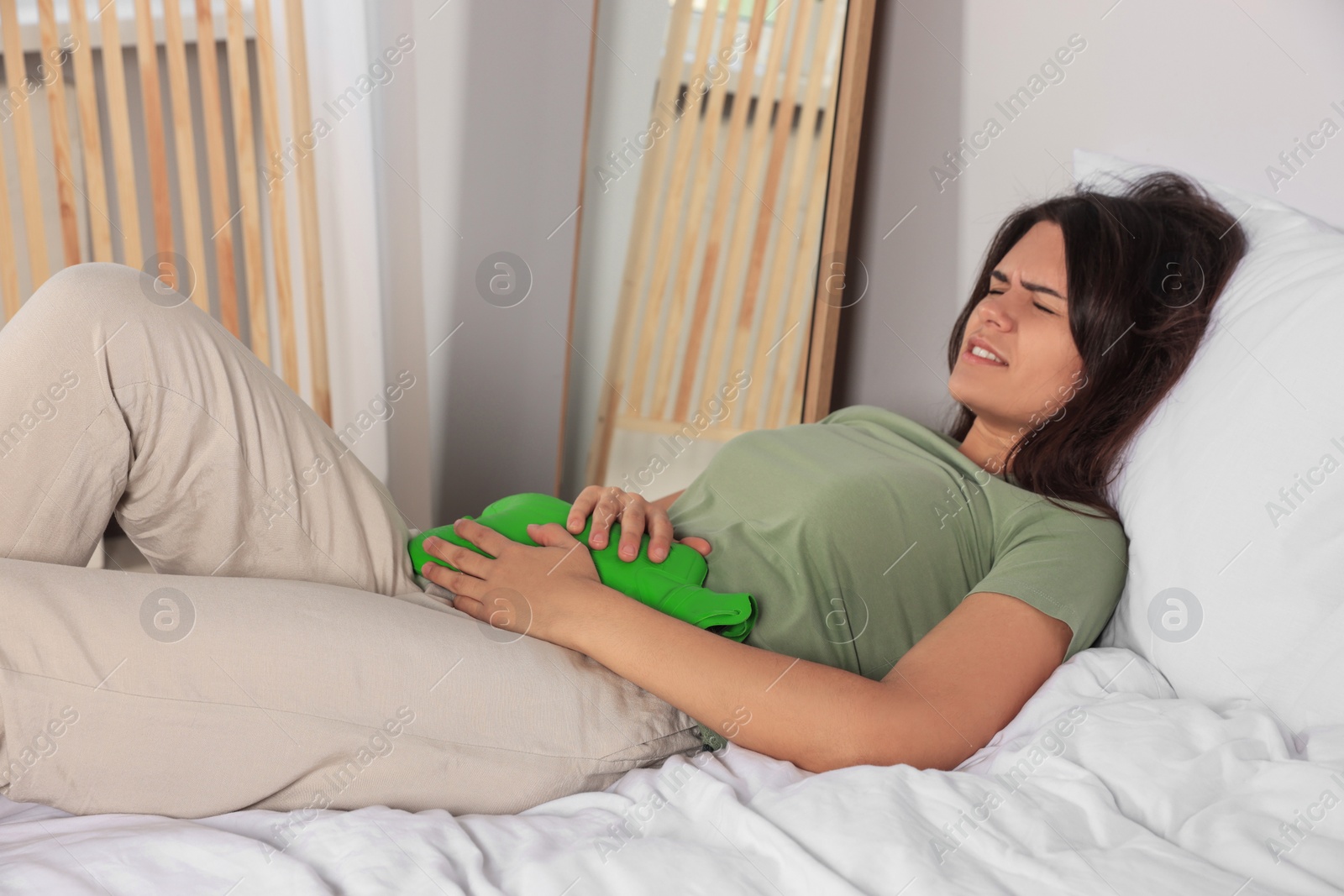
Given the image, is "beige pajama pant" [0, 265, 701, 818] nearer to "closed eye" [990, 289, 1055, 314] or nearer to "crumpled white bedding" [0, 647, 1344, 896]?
"crumpled white bedding" [0, 647, 1344, 896]

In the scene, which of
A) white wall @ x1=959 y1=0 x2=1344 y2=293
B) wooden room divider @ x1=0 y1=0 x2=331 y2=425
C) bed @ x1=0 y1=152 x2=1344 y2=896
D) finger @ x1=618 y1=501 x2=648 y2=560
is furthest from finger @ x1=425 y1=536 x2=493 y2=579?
wooden room divider @ x1=0 y1=0 x2=331 y2=425

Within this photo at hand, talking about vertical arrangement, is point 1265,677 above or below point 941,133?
below

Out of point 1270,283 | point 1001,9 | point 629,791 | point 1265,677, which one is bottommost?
point 629,791

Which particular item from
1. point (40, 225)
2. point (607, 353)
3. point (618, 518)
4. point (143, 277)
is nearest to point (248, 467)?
point (143, 277)

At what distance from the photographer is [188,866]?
1.96 feet

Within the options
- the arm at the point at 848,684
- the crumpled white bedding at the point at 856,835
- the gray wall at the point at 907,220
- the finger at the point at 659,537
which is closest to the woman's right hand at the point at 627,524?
the finger at the point at 659,537

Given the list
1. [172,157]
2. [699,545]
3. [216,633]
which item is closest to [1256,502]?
[699,545]

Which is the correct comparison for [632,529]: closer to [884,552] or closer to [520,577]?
[520,577]

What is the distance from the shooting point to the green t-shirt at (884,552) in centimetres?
88

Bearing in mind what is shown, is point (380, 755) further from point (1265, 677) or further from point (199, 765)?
point (1265, 677)

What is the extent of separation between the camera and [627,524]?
0.95m

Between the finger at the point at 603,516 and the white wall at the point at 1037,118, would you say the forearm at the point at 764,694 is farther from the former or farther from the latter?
the white wall at the point at 1037,118

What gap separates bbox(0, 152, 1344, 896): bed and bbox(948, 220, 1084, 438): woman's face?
0.43 feet

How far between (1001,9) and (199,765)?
1.28 meters
